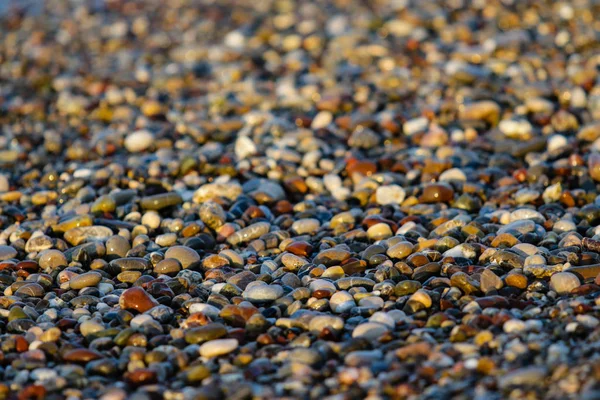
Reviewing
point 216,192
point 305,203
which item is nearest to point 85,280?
point 216,192

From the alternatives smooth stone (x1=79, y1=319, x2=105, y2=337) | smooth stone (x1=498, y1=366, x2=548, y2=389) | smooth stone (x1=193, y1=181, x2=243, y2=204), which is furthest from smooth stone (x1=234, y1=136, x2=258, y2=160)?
smooth stone (x1=498, y1=366, x2=548, y2=389)

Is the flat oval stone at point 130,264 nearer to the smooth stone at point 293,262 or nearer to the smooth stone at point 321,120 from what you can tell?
the smooth stone at point 293,262

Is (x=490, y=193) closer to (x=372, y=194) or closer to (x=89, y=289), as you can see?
(x=372, y=194)

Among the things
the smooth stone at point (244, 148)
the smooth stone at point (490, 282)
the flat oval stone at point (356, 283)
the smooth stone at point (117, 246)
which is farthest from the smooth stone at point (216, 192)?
the smooth stone at point (490, 282)

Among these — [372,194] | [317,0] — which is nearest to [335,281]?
[372,194]

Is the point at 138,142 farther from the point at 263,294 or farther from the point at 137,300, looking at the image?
the point at 263,294

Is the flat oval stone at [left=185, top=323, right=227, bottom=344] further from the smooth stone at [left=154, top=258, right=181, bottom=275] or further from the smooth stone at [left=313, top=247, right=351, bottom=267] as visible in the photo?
the smooth stone at [left=313, top=247, right=351, bottom=267]
